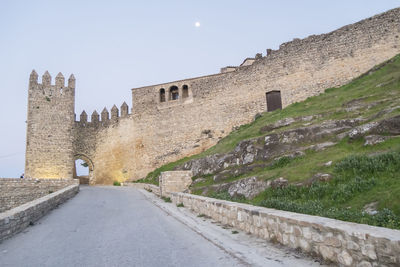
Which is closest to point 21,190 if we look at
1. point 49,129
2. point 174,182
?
point 49,129

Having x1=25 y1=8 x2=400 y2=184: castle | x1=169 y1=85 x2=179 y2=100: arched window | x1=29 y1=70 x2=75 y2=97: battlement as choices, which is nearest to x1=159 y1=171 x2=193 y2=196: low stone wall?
x1=25 y1=8 x2=400 y2=184: castle

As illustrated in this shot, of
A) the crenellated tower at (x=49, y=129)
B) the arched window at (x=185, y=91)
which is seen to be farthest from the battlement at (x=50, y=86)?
the arched window at (x=185, y=91)

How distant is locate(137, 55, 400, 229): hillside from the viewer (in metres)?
6.98

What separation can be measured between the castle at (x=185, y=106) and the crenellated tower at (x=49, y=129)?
0.34 feet

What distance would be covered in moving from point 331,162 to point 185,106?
23390mm

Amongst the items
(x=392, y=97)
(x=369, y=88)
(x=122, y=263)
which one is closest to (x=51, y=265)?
(x=122, y=263)

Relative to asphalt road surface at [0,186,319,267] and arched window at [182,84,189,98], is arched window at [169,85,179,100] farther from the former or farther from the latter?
asphalt road surface at [0,186,319,267]

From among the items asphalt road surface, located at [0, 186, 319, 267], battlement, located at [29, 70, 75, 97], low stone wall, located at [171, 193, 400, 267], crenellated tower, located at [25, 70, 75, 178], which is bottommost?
asphalt road surface, located at [0, 186, 319, 267]

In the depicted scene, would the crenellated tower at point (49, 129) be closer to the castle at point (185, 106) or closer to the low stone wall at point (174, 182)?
the castle at point (185, 106)

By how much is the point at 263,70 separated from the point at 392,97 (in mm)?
13865

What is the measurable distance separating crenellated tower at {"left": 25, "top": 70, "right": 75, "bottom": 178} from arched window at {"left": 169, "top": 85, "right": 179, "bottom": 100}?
12.9 meters

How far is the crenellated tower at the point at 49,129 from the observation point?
111 ft

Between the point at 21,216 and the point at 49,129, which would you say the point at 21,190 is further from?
the point at 21,216

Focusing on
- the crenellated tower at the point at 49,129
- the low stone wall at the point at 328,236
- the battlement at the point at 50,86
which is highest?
the battlement at the point at 50,86
